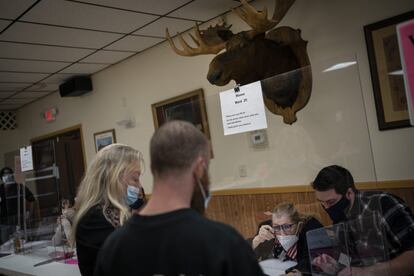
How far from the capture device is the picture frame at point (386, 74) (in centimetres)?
235

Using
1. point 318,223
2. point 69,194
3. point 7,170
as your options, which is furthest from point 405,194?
point 7,170

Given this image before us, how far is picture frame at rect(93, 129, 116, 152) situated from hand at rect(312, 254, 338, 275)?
3.51m

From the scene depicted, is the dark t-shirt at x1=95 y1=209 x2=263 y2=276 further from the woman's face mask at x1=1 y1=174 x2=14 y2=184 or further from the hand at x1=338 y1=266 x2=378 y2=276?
the woman's face mask at x1=1 y1=174 x2=14 y2=184

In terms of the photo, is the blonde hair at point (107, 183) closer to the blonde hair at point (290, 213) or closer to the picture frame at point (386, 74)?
the blonde hair at point (290, 213)

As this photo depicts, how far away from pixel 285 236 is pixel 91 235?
A: 3.30ft

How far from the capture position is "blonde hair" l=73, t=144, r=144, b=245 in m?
1.59

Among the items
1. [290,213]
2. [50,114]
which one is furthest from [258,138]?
[50,114]

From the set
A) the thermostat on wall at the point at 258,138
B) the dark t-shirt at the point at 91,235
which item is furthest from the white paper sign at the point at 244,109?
the dark t-shirt at the point at 91,235

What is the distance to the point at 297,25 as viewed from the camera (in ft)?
9.66

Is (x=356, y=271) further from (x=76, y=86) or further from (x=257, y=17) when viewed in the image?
(x=76, y=86)

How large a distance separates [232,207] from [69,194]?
1957 millimetres

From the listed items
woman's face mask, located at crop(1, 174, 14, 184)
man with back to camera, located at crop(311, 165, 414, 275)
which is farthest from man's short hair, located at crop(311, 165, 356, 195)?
woman's face mask, located at crop(1, 174, 14, 184)

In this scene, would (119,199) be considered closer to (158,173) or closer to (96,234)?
(96,234)

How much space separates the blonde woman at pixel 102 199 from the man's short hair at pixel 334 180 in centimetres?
87
